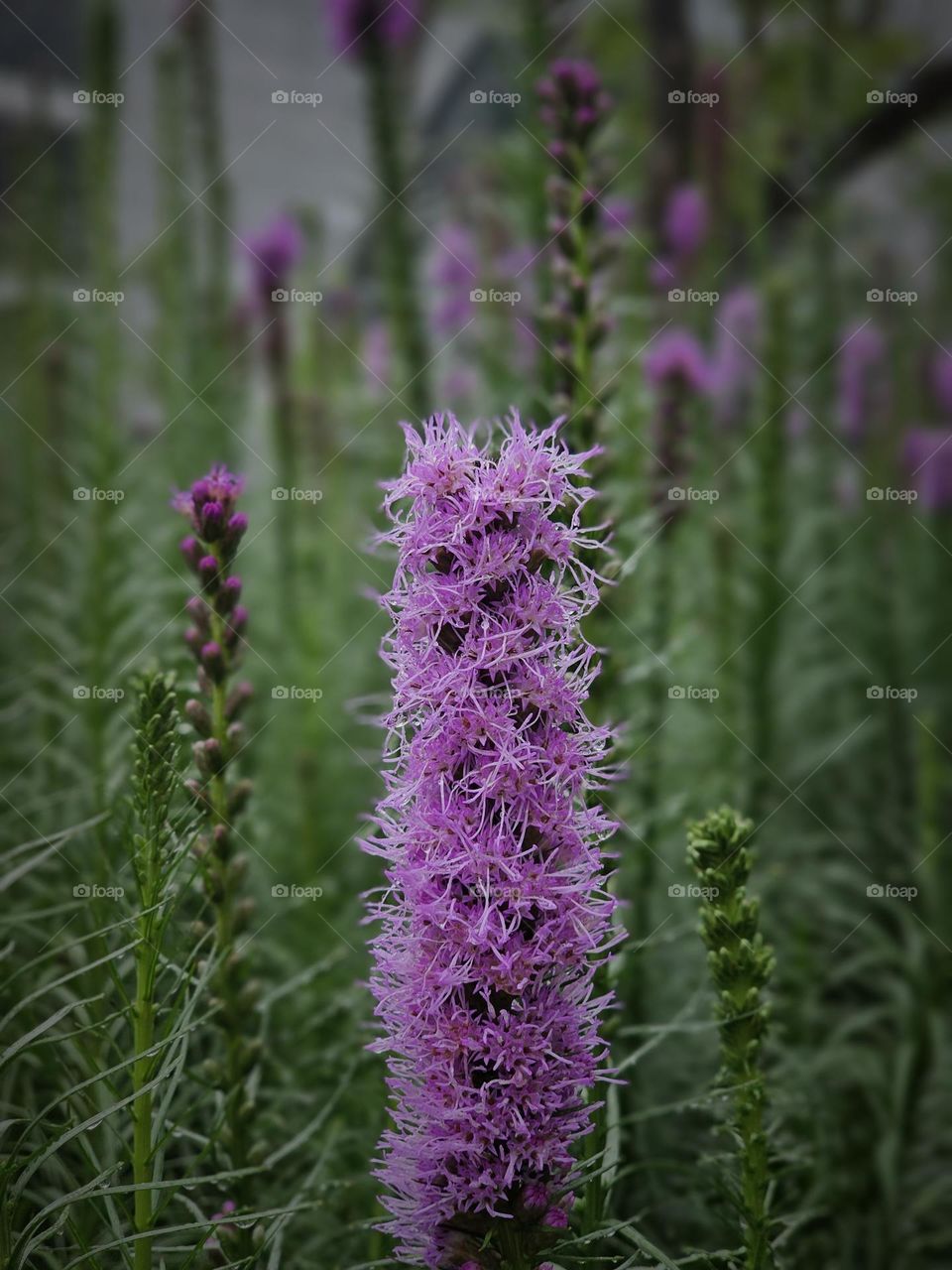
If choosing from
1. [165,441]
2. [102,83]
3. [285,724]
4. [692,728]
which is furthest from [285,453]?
[692,728]

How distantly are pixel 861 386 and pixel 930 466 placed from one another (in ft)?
2.85

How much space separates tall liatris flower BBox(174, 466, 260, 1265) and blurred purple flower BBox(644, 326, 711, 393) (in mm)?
1710

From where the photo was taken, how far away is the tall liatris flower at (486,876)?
1114 millimetres

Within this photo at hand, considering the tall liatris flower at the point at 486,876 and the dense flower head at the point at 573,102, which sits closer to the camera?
the tall liatris flower at the point at 486,876

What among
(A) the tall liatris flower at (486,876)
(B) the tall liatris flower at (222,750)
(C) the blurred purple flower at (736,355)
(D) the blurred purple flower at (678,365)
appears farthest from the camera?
(C) the blurred purple flower at (736,355)

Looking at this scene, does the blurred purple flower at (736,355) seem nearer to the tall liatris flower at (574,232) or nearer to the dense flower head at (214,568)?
the tall liatris flower at (574,232)

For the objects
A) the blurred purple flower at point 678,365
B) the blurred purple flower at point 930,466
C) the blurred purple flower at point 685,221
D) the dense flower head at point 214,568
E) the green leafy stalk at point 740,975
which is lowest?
the green leafy stalk at point 740,975

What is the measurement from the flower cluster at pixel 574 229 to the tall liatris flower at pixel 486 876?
696 millimetres

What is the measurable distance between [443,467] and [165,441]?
2630mm

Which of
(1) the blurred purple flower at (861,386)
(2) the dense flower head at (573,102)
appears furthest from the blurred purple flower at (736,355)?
(2) the dense flower head at (573,102)

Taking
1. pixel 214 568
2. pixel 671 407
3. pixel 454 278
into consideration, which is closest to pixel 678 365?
pixel 671 407

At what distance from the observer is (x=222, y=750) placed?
1.47 m

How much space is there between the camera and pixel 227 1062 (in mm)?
1484

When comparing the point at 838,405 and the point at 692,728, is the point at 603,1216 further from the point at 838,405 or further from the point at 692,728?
the point at 838,405
